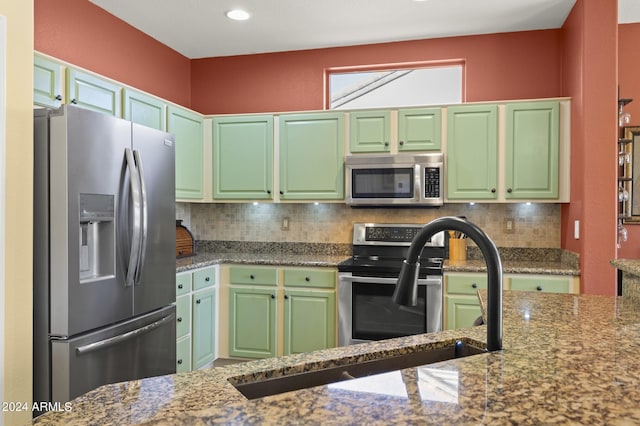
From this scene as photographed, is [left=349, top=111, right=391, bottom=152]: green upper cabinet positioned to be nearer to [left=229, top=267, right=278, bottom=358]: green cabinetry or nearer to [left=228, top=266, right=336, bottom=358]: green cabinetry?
[left=228, top=266, right=336, bottom=358]: green cabinetry

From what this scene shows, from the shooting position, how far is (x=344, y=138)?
12.6ft

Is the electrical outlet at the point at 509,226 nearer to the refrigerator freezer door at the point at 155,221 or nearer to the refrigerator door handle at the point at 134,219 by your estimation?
the refrigerator freezer door at the point at 155,221

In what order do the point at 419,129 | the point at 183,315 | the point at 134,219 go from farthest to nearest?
1. the point at 419,129
2. the point at 183,315
3. the point at 134,219

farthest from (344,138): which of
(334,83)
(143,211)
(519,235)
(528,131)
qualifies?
(143,211)

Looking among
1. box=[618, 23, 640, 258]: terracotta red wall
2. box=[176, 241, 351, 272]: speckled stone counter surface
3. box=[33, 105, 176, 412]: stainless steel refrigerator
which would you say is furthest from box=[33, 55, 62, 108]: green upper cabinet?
box=[618, 23, 640, 258]: terracotta red wall

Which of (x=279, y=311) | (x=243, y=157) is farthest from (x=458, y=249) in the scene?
(x=243, y=157)

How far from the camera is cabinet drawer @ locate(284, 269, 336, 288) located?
11.9 ft

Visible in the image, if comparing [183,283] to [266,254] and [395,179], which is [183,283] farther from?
[395,179]

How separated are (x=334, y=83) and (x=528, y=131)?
171 cm

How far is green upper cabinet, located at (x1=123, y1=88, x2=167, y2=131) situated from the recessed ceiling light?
826mm

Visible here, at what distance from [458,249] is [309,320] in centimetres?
133

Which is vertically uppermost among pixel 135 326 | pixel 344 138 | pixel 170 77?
pixel 170 77

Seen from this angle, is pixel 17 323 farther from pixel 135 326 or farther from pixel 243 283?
pixel 243 283

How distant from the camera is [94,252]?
7.53ft
